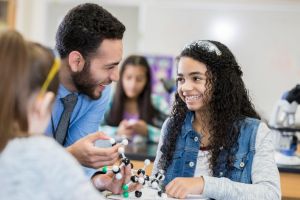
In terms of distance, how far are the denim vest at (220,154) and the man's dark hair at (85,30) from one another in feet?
1.31

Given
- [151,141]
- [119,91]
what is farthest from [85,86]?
[119,91]

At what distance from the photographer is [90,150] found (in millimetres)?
1218

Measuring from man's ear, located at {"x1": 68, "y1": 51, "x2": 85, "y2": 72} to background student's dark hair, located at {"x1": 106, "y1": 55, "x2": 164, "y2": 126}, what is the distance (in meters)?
1.28

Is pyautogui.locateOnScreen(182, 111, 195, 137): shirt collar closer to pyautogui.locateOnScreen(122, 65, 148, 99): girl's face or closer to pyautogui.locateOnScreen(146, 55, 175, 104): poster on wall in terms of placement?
pyautogui.locateOnScreen(122, 65, 148, 99): girl's face

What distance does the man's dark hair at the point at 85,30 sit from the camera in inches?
59.2

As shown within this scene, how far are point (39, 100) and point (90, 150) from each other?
0.37 metres

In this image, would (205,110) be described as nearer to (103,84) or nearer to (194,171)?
(194,171)

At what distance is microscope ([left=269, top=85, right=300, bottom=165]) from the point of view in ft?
7.45

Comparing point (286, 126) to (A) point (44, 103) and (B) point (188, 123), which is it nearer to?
(B) point (188, 123)

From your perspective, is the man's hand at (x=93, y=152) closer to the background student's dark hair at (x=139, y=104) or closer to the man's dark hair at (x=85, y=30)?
the man's dark hair at (x=85, y=30)

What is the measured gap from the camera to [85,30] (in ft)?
4.93

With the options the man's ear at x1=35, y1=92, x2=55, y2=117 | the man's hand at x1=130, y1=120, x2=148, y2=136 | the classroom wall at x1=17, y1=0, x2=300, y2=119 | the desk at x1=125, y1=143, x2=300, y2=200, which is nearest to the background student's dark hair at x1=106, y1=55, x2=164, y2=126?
the man's hand at x1=130, y1=120, x2=148, y2=136

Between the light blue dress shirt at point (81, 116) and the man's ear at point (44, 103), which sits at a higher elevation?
the man's ear at point (44, 103)

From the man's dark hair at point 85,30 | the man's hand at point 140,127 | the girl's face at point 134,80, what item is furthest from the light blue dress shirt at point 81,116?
the girl's face at point 134,80
